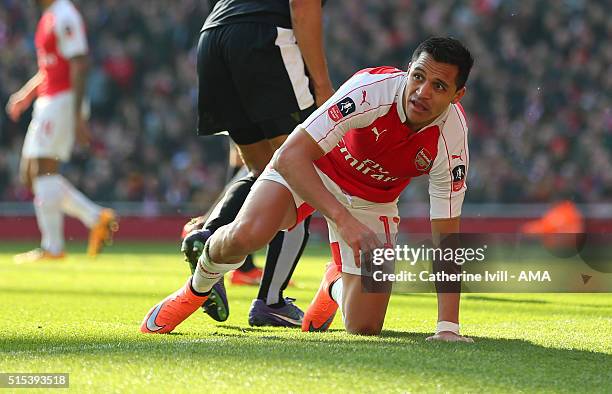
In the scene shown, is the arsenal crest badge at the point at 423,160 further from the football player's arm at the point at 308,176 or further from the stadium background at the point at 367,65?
the stadium background at the point at 367,65

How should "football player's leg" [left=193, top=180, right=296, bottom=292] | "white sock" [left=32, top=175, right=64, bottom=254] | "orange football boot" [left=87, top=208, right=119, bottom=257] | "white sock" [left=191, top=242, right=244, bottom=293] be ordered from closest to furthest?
"football player's leg" [left=193, top=180, right=296, bottom=292] → "white sock" [left=191, top=242, right=244, bottom=293] → "white sock" [left=32, top=175, right=64, bottom=254] → "orange football boot" [left=87, top=208, right=119, bottom=257]

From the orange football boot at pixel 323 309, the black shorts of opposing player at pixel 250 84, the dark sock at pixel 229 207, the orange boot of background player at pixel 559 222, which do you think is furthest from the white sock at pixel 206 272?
the orange boot of background player at pixel 559 222

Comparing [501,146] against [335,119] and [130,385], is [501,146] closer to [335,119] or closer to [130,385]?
[335,119]

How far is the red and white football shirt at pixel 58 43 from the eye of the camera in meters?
10.4

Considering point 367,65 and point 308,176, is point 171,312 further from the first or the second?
point 367,65

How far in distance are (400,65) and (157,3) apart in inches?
168

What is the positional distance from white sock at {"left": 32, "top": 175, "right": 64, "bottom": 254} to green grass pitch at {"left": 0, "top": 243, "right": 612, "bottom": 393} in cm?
370

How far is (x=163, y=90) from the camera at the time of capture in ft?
59.1

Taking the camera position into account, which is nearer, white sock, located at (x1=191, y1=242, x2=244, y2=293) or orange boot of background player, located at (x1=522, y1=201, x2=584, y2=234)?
white sock, located at (x1=191, y1=242, x2=244, y2=293)

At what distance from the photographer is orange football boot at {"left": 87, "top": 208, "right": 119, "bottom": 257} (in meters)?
10.5

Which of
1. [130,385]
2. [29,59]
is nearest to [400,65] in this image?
[29,59]

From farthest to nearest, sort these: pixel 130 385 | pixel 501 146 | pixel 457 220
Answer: pixel 501 146
pixel 457 220
pixel 130 385

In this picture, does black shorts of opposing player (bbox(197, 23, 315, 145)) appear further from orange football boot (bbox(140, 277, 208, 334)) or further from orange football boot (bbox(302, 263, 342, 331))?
orange football boot (bbox(140, 277, 208, 334))

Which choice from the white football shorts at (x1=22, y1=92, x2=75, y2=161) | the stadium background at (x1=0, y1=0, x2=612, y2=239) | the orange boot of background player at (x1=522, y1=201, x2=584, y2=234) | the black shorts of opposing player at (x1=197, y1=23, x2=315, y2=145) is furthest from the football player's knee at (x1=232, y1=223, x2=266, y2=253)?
the stadium background at (x1=0, y1=0, x2=612, y2=239)
